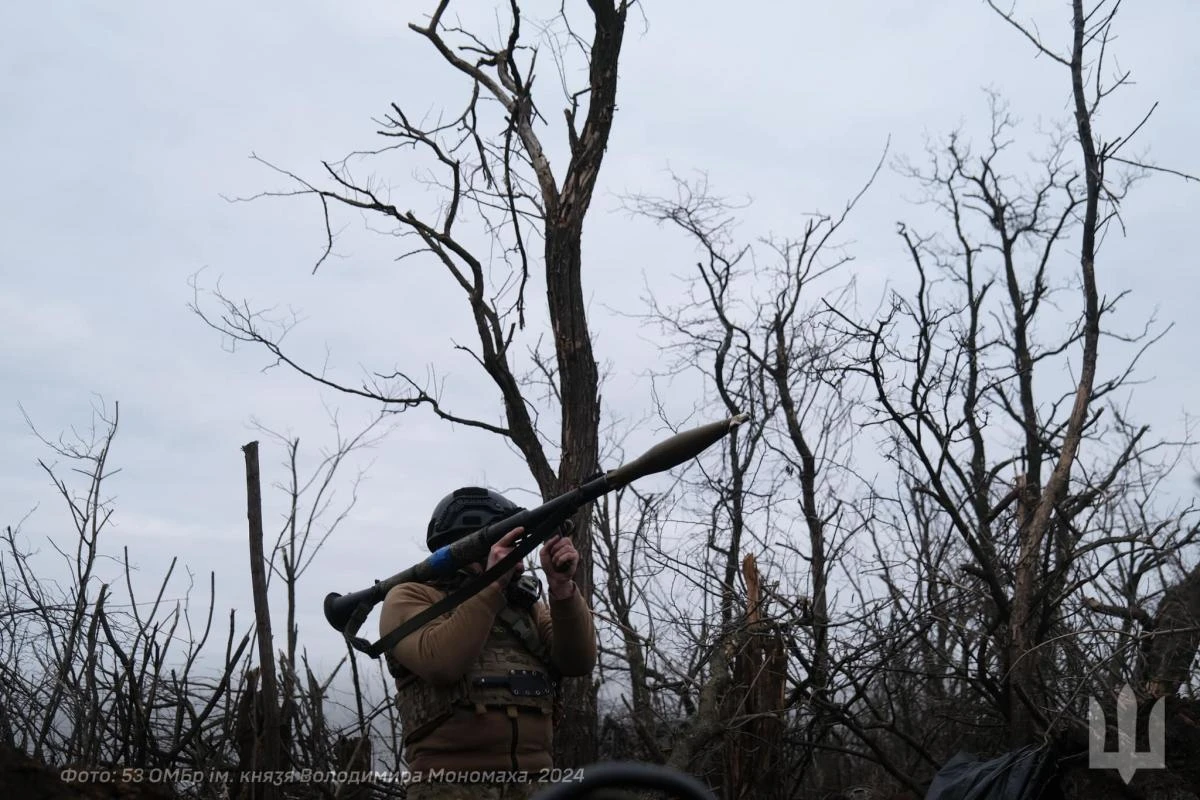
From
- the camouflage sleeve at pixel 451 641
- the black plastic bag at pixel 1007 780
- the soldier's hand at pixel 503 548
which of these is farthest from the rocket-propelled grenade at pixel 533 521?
the black plastic bag at pixel 1007 780

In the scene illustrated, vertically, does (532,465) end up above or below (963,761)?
above

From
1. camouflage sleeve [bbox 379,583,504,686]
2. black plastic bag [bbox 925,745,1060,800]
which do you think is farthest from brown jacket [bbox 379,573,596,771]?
black plastic bag [bbox 925,745,1060,800]

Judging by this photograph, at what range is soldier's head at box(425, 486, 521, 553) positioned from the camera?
12.5ft

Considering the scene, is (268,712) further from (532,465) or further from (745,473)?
(745,473)

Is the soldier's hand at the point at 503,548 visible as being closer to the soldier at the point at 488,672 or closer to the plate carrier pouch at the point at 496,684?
the soldier at the point at 488,672

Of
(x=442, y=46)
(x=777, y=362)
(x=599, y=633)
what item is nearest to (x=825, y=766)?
(x=599, y=633)

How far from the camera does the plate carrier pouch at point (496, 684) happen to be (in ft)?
11.4

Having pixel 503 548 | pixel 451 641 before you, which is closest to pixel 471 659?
pixel 451 641

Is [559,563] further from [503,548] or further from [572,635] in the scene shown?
[572,635]

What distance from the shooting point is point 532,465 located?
265 inches

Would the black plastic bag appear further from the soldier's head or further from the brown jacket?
the soldier's head

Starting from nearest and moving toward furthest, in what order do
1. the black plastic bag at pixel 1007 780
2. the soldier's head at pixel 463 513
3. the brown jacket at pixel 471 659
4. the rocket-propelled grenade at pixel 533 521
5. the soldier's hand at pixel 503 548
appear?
1. the rocket-propelled grenade at pixel 533 521
2. the brown jacket at pixel 471 659
3. the soldier's hand at pixel 503 548
4. the soldier's head at pixel 463 513
5. the black plastic bag at pixel 1007 780

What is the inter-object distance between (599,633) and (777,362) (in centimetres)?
400

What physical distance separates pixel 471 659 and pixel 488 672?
0.54 ft
